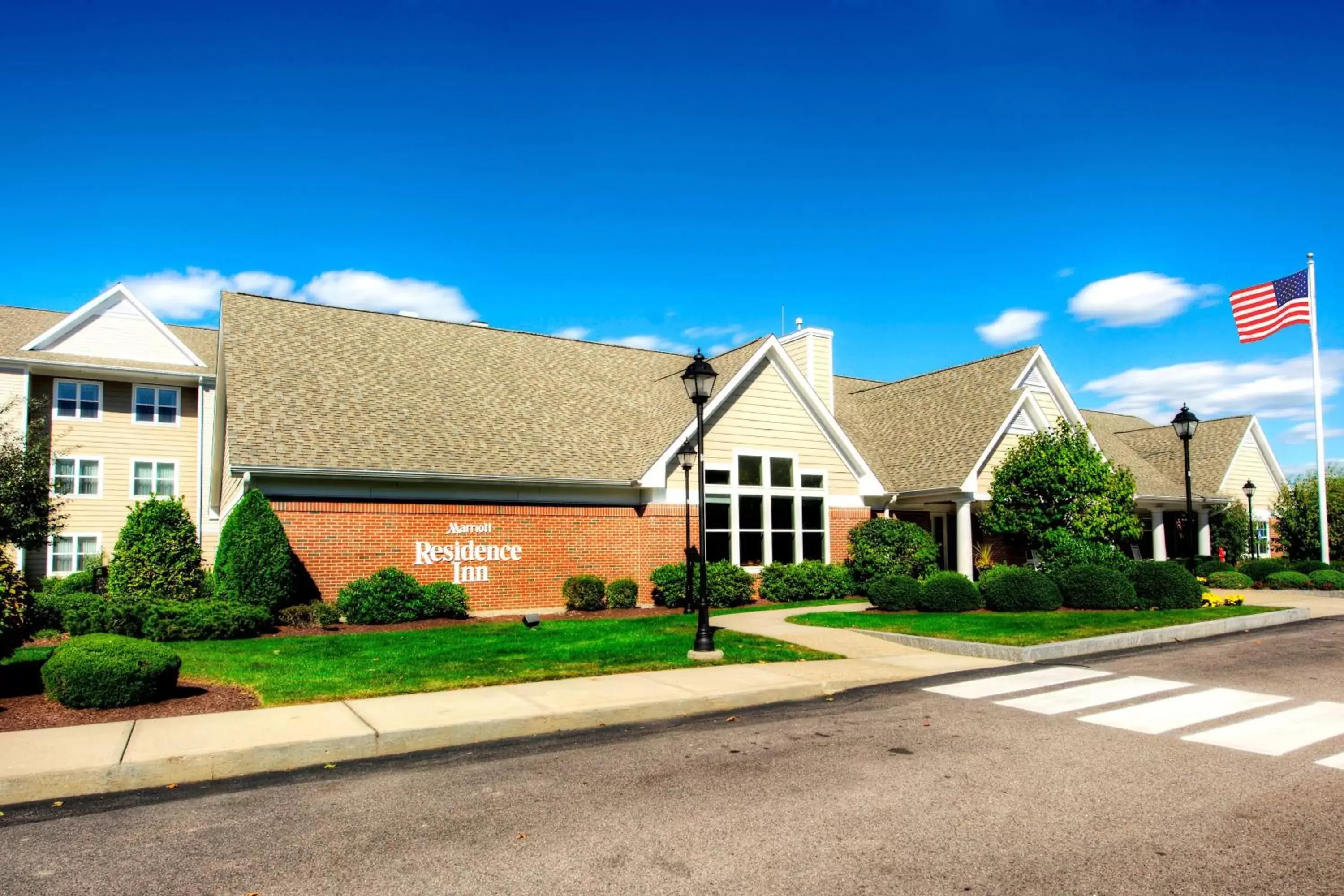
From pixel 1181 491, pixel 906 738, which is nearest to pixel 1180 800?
pixel 906 738

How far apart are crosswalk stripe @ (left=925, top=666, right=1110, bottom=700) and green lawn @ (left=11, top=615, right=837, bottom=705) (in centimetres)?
252

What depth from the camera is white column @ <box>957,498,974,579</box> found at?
974 inches

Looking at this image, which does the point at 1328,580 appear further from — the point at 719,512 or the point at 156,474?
the point at 156,474

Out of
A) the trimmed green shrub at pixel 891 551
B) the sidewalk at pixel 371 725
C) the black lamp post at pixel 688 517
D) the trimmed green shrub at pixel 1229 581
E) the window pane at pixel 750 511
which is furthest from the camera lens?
the trimmed green shrub at pixel 1229 581

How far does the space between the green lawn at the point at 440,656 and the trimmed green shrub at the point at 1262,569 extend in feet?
71.6

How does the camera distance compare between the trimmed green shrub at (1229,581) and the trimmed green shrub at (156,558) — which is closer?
the trimmed green shrub at (156,558)

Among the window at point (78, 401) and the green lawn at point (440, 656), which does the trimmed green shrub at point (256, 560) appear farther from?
the window at point (78, 401)

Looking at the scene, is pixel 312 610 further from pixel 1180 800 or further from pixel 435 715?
pixel 1180 800

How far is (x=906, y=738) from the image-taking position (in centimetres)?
817

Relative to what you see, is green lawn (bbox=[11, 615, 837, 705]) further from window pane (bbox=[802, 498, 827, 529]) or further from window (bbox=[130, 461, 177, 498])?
window (bbox=[130, 461, 177, 498])

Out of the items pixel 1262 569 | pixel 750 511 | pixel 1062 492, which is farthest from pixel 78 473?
pixel 1262 569

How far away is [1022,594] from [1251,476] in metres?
25.4

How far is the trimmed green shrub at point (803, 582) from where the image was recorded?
22484 mm

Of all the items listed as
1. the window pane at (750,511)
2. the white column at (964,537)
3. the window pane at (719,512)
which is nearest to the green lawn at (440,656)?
the window pane at (719,512)
